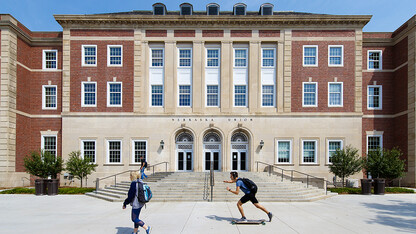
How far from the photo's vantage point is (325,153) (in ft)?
93.8

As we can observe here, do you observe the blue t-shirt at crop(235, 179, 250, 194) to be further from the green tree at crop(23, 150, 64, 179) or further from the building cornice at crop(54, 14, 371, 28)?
the building cornice at crop(54, 14, 371, 28)

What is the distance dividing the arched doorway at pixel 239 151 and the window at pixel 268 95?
11.4 ft

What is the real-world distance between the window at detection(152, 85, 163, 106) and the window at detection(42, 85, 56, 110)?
357 inches

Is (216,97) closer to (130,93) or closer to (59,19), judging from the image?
(130,93)

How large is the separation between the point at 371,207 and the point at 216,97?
53.6 feet

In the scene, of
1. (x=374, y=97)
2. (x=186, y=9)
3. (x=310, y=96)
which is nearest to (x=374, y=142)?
(x=374, y=97)

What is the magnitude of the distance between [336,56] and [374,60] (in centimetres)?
391

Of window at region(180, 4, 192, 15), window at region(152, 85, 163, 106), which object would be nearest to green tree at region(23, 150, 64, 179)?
window at region(152, 85, 163, 106)

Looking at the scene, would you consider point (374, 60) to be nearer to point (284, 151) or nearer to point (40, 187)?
point (284, 151)

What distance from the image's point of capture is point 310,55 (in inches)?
1161

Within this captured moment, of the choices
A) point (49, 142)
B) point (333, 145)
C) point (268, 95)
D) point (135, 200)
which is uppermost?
point (268, 95)

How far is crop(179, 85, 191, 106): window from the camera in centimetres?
2948

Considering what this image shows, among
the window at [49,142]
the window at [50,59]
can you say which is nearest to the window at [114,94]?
the window at [50,59]

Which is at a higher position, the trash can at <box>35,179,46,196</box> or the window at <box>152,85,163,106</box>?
the window at <box>152,85,163,106</box>
